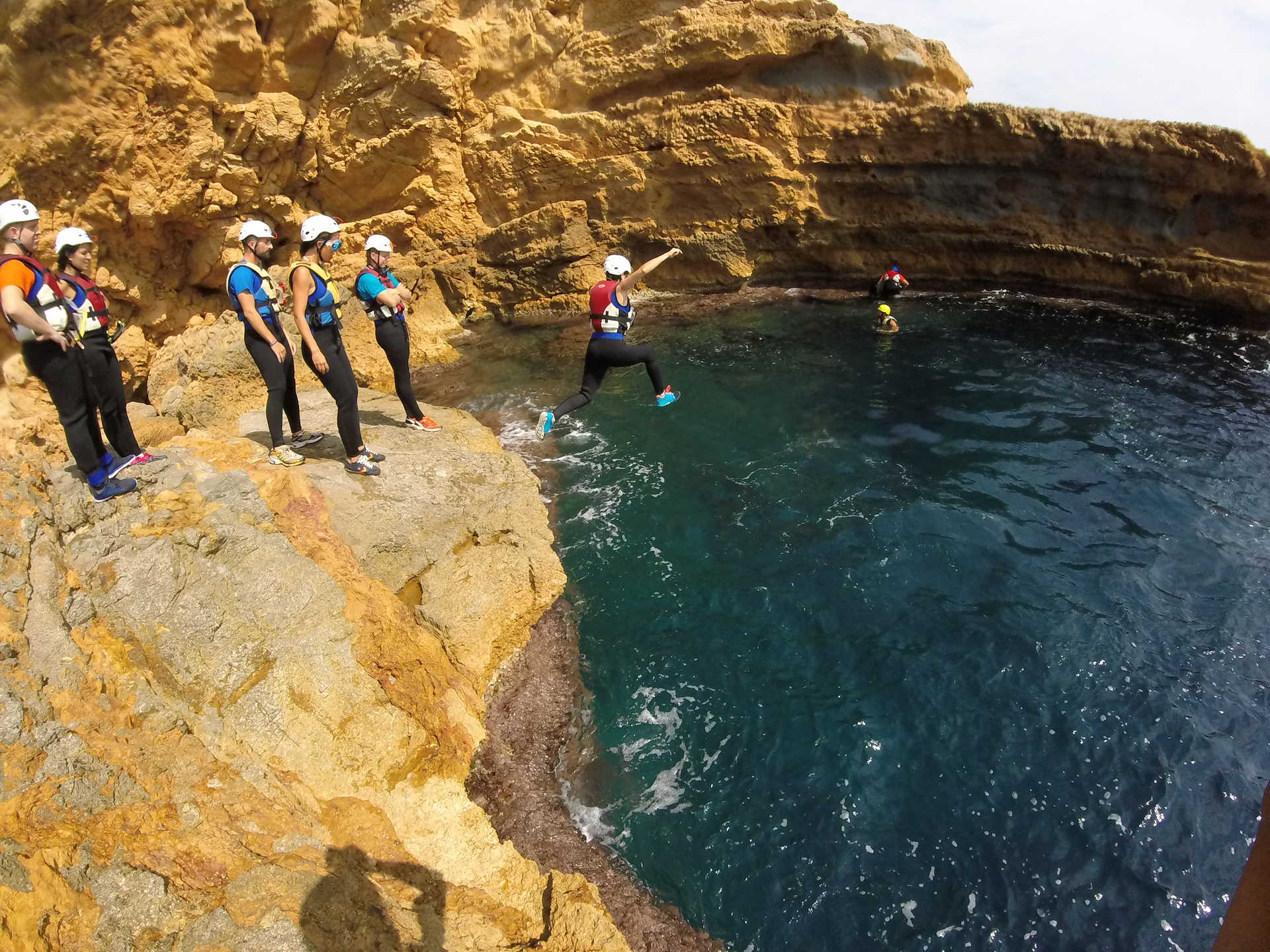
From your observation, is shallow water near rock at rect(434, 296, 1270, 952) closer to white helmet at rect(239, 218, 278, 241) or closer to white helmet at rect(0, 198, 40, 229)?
white helmet at rect(239, 218, 278, 241)

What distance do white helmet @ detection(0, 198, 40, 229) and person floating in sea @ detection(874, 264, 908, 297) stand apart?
1410cm

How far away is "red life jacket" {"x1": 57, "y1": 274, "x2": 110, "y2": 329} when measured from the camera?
4879mm

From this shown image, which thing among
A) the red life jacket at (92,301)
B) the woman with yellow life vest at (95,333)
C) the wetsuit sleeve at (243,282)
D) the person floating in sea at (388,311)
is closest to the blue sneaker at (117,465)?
the woman with yellow life vest at (95,333)

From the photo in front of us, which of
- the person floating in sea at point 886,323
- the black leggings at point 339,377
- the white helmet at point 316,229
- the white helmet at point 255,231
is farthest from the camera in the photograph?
the person floating in sea at point 886,323

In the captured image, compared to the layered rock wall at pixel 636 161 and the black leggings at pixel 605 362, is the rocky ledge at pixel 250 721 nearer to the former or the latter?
the black leggings at pixel 605 362

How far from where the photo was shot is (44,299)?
4527 mm

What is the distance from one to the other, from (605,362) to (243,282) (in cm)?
356

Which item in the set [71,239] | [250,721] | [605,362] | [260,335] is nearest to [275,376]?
[260,335]

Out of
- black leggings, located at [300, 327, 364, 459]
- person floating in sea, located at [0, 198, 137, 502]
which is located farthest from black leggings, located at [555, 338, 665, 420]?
person floating in sea, located at [0, 198, 137, 502]

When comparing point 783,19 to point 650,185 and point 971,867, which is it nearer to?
point 650,185

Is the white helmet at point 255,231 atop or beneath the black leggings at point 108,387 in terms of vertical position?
atop

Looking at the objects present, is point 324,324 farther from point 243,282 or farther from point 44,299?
point 44,299

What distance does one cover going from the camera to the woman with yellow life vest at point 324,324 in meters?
5.98

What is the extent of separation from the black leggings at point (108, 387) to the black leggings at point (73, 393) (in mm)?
104
